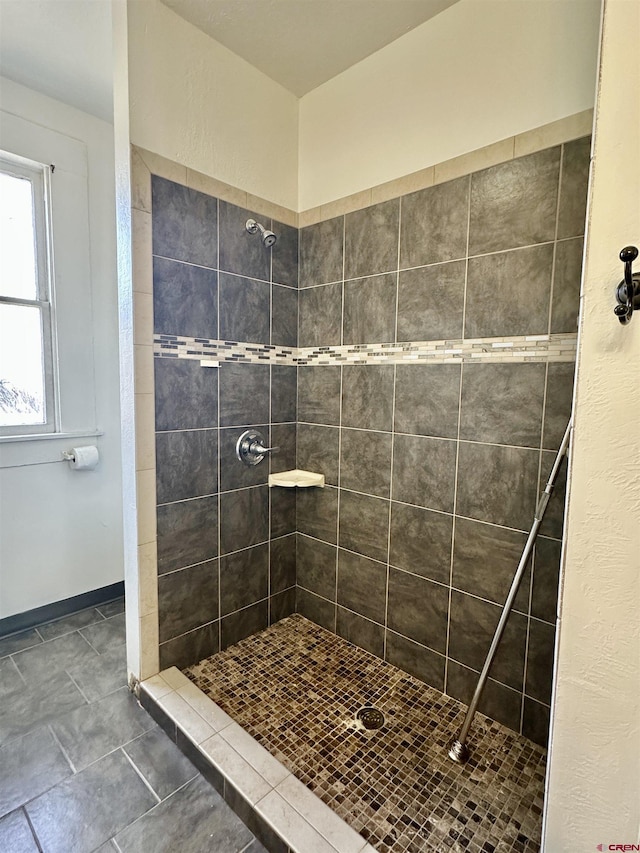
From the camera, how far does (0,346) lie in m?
2.14

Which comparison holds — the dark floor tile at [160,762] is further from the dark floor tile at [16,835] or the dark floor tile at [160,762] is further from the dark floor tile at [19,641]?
the dark floor tile at [19,641]

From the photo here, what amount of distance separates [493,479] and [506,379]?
14.8 inches

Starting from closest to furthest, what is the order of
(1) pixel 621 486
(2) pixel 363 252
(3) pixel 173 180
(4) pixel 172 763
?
1. (1) pixel 621 486
2. (4) pixel 172 763
3. (3) pixel 173 180
4. (2) pixel 363 252

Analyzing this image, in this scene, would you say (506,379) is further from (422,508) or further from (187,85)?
(187,85)

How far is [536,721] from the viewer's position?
1529 mm

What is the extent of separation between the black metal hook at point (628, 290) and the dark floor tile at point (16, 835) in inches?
77.8

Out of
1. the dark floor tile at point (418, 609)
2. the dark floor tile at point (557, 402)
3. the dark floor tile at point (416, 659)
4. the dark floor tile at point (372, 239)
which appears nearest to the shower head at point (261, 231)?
the dark floor tile at point (372, 239)

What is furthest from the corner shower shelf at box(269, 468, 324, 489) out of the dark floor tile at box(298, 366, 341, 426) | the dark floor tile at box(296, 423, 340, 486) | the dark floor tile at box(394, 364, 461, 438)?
the dark floor tile at box(394, 364, 461, 438)

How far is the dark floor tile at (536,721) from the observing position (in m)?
1.51

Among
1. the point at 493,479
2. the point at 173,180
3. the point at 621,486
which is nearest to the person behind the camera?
the point at 621,486

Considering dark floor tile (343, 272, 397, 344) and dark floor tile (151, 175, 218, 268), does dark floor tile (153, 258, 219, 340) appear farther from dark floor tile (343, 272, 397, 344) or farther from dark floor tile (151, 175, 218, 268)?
dark floor tile (343, 272, 397, 344)

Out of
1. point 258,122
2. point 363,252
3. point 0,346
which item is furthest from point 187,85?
point 0,346

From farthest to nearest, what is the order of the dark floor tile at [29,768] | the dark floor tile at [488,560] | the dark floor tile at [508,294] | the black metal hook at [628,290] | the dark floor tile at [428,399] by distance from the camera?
the dark floor tile at [428,399]
the dark floor tile at [488,560]
the dark floor tile at [508,294]
the dark floor tile at [29,768]
the black metal hook at [628,290]

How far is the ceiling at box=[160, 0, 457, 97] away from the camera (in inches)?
64.0
